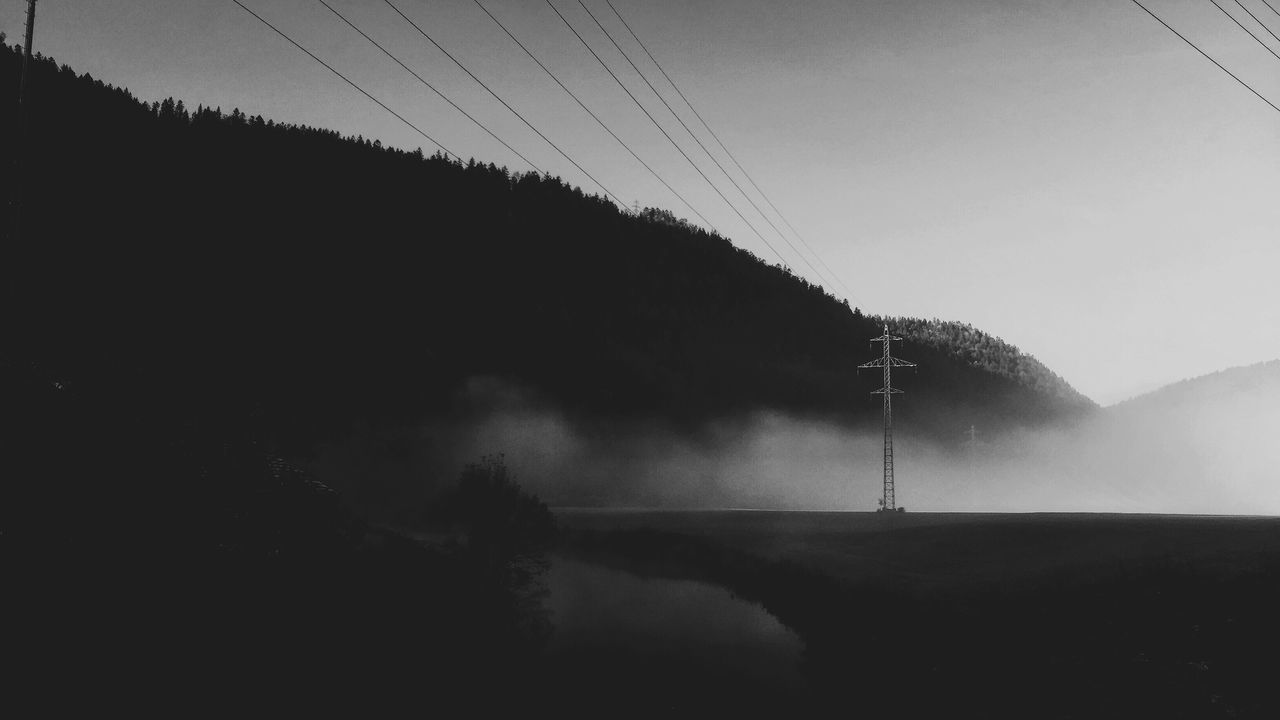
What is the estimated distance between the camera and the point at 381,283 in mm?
154125

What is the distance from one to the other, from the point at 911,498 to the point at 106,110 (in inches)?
6043

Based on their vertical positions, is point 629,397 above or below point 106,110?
below

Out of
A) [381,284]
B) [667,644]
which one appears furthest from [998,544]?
[381,284]

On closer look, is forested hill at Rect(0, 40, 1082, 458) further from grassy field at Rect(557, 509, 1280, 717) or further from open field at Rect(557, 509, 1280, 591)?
grassy field at Rect(557, 509, 1280, 717)

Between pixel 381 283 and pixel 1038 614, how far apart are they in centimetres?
14418

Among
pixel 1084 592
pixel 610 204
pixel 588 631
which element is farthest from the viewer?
pixel 610 204

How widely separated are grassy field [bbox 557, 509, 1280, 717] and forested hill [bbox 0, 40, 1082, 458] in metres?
71.6

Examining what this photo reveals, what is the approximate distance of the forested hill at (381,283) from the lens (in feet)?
373

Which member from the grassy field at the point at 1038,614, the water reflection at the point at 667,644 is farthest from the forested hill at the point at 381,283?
the grassy field at the point at 1038,614

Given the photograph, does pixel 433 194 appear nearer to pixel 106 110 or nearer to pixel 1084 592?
pixel 106 110

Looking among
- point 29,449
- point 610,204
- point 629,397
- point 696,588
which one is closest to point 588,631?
point 696,588

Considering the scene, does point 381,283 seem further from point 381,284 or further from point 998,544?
point 998,544

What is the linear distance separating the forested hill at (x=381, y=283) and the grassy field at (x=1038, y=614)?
71.6m

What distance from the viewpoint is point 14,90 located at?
115 meters
